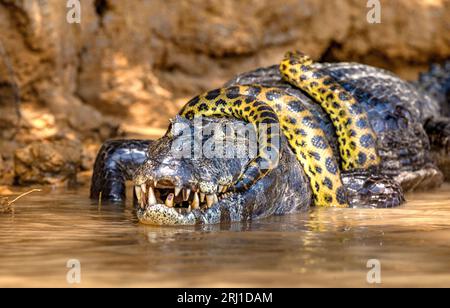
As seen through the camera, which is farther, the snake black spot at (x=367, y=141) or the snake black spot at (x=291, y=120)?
the snake black spot at (x=367, y=141)

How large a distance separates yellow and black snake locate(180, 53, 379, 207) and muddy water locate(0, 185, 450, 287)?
0.69m

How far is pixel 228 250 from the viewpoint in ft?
16.2

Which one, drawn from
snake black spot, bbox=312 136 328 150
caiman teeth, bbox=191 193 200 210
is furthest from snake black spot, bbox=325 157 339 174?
caiman teeth, bbox=191 193 200 210

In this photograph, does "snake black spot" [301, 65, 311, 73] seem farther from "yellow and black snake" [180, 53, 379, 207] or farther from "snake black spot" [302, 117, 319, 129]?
"snake black spot" [302, 117, 319, 129]

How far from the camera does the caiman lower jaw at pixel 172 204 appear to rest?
580 cm

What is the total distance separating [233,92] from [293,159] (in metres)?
0.84

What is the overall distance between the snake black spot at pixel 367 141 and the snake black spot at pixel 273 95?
1.15 meters

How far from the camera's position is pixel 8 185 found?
29.3ft

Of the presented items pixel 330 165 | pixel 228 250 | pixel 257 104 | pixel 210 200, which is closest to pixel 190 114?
pixel 257 104

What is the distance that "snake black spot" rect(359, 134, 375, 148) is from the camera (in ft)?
27.7

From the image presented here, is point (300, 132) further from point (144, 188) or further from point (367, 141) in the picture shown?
point (144, 188)

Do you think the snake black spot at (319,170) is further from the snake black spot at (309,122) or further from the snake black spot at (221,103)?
the snake black spot at (221,103)

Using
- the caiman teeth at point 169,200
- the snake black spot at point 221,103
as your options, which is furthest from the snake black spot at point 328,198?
the caiman teeth at point 169,200
